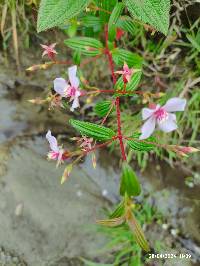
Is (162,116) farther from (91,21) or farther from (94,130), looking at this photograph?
(91,21)

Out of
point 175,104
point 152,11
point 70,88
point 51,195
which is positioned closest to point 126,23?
point 152,11

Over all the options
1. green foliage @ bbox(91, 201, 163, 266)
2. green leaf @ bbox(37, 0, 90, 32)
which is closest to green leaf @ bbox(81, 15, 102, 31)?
green leaf @ bbox(37, 0, 90, 32)

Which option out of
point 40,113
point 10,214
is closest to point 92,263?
point 10,214

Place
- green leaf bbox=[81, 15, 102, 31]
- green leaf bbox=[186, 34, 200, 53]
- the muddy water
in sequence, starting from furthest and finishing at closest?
1. the muddy water
2. green leaf bbox=[186, 34, 200, 53]
3. green leaf bbox=[81, 15, 102, 31]

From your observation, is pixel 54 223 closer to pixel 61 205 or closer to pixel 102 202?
pixel 61 205

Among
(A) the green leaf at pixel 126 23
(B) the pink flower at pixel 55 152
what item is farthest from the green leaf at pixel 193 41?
(B) the pink flower at pixel 55 152

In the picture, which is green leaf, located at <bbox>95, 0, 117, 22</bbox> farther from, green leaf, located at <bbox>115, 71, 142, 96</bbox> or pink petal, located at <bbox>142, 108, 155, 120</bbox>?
pink petal, located at <bbox>142, 108, 155, 120</bbox>

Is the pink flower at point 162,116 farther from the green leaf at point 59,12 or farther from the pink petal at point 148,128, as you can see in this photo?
the green leaf at point 59,12
